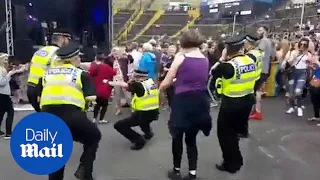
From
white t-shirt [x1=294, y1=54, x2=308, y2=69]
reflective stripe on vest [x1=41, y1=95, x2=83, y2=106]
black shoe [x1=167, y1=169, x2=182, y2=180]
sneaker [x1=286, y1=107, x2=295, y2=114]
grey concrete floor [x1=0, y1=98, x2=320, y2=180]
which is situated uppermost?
reflective stripe on vest [x1=41, y1=95, x2=83, y2=106]

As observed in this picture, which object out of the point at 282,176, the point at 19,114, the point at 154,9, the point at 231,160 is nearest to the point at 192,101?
the point at 231,160

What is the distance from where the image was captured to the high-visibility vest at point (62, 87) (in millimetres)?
4422

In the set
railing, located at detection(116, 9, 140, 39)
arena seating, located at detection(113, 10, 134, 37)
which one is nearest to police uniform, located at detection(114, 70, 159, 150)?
railing, located at detection(116, 9, 140, 39)

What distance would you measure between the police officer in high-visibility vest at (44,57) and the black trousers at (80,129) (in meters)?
1.56

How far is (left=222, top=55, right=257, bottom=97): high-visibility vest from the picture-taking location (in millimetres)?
5266

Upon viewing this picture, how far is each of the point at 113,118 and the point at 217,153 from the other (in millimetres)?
3185

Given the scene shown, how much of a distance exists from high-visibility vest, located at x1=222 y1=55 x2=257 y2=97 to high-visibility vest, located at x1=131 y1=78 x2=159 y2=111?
4.56ft

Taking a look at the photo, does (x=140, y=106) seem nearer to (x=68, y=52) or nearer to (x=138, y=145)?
(x=138, y=145)

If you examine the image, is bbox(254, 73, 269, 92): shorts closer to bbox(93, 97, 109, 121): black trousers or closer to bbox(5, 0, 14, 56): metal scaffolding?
bbox(93, 97, 109, 121): black trousers

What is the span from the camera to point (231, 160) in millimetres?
5570

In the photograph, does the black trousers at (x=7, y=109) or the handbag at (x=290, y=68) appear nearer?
the black trousers at (x=7, y=109)

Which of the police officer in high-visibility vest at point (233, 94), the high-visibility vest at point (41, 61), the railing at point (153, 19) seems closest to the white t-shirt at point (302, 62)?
the police officer in high-visibility vest at point (233, 94)

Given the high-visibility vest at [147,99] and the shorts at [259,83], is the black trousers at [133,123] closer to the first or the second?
the high-visibility vest at [147,99]

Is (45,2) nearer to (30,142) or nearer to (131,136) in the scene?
(131,136)
